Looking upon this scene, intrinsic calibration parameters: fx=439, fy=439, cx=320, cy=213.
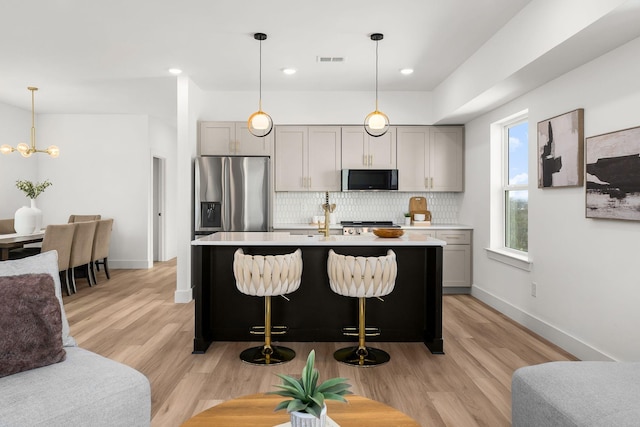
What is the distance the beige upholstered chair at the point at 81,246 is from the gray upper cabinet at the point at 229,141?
1.84 metres

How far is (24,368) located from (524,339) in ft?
12.4

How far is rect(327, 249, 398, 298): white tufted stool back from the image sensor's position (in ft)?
10.4

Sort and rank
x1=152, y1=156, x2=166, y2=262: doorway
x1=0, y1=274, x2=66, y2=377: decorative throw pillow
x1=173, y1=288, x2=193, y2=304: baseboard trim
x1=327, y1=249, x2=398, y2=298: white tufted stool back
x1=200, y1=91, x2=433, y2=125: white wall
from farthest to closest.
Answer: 1. x1=152, y1=156, x2=166, y2=262: doorway
2. x1=200, y1=91, x2=433, y2=125: white wall
3. x1=173, y1=288, x2=193, y2=304: baseboard trim
4. x1=327, y1=249, x2=398, y2=298: white tufted stool back
5. x1=0, y1=274, x2=66, y2=377: decorative throw pillow

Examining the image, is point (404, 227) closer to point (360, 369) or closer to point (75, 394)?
point (360, 369)

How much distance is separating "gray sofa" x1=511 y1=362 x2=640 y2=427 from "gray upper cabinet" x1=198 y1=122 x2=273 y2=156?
467cm

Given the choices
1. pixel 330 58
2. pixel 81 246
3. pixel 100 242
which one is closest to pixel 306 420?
pixel 330 58

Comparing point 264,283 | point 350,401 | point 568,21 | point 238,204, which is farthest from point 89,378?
point 238,204

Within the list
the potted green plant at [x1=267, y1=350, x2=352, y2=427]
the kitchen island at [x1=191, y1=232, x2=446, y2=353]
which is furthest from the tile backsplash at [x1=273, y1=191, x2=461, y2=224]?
the potted green plant at [x1=267, y1=350, x2=352, y2=427]

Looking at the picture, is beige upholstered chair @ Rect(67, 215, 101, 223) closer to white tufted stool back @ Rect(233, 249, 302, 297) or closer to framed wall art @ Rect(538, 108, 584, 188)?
white tufted stool back @ Rect(233, 249, 302, 297)

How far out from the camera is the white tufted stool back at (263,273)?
10.4ft

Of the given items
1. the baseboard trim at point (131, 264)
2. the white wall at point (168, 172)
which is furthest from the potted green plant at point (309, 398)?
the white wall at point (168, 172)

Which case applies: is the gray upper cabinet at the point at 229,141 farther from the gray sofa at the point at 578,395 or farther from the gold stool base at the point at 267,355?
the gray sofa at the point at 578,395

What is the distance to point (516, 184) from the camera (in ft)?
16.2

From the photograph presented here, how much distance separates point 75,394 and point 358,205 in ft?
16.7
